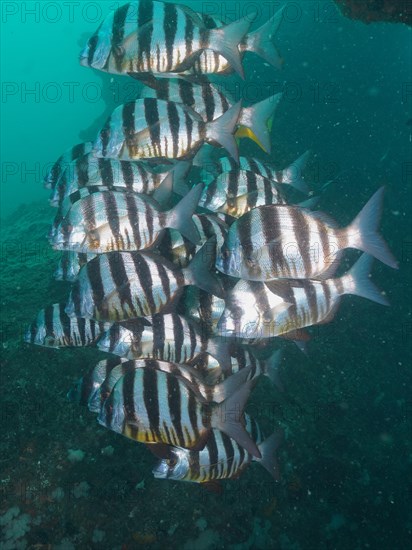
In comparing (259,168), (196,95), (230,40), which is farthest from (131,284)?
(259,168)

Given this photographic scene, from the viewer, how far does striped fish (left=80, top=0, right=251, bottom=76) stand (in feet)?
12.5

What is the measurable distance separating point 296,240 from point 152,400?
1680 mm

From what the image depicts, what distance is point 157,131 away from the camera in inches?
155

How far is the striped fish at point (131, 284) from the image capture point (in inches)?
131

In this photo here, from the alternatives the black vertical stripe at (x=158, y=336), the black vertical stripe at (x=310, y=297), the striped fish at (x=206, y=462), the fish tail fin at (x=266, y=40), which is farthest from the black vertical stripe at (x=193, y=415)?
the fish tail fin at (x=266, y=40)

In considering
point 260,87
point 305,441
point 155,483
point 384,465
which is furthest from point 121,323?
point 260,87

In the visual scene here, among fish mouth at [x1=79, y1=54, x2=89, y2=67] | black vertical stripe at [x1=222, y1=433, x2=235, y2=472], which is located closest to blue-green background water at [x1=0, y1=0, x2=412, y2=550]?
black vertical stripe at [x1=222, y1=433, x2=235, y2=472]

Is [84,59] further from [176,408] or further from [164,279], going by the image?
[176,408]

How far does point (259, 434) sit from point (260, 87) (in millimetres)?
14239

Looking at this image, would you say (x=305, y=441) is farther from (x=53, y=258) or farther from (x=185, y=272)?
(x=53, y=258)

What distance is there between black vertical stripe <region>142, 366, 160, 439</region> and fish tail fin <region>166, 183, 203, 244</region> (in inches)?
52.1

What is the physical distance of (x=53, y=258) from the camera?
977 centimetres

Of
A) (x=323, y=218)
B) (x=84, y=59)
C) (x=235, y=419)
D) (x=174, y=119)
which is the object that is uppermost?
(x=84, y=59)

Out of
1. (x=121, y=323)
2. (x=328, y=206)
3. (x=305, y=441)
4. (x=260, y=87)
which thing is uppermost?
(x=260, y=87)
